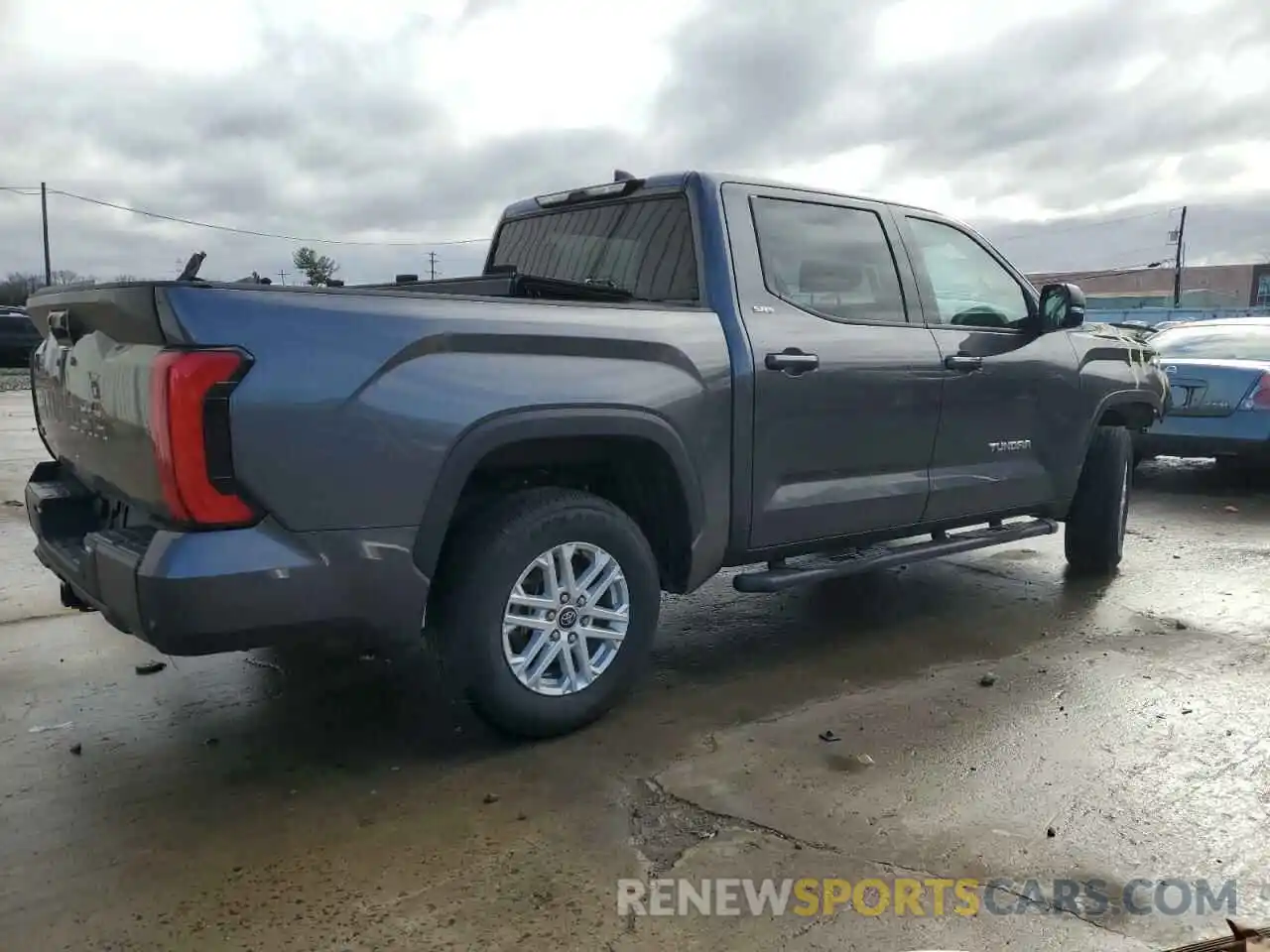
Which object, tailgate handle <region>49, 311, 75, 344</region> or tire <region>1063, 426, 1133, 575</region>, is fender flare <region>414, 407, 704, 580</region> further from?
tire <region>1063, 426, 1133, 575</region>

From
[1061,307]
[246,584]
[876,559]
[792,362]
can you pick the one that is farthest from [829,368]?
[246,584]

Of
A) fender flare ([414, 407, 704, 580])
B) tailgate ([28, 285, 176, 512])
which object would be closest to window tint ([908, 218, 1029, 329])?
fender flare ([414, 407, 704, 580])

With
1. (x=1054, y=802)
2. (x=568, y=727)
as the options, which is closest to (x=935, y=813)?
(x=1054, y=802)

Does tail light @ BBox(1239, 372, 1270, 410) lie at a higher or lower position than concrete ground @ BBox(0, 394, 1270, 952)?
higher

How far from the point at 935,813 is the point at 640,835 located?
2.85ft

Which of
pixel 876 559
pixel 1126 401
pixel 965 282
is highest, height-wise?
pixel 965 282

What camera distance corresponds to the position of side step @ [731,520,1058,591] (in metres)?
3.97

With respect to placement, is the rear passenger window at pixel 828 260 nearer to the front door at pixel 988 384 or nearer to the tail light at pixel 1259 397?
the front door at pixel 988 384

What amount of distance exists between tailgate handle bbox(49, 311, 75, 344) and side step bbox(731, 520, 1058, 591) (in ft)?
7.99

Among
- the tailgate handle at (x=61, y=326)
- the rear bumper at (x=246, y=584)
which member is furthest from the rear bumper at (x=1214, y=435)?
the tailgate handle at (x=61, y=326)

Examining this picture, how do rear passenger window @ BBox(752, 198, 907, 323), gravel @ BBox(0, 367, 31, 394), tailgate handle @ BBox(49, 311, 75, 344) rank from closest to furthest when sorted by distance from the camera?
1. tailgate handle @ BBox(49, 311, 75, 344)
2. rear passenger window @ BBox(752, 198, 907, 323)
3. gravel @ BBox(0, 367, 31, 394)

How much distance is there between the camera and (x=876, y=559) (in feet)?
14.3

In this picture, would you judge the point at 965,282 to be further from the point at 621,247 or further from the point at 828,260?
the point at 621,247

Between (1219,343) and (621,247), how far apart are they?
679 cm
